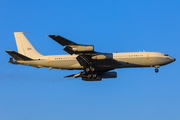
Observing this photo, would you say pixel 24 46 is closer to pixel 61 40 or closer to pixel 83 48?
pixel 61 40

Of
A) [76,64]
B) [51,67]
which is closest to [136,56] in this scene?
[76,64]

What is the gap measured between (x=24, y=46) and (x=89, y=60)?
1427 centimetres

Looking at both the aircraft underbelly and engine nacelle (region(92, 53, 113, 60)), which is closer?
engine nacelle (region(92, 53, 113, 60))

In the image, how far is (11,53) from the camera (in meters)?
49.9

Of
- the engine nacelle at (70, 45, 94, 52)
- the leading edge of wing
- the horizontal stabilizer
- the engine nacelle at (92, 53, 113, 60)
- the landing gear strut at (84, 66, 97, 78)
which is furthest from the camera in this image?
the landing gear strut at (84, 66, 97, 78)

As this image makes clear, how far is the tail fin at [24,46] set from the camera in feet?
181

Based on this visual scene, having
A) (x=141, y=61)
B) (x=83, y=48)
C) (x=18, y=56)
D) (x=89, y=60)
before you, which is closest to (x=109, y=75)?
(x=141, y=61)

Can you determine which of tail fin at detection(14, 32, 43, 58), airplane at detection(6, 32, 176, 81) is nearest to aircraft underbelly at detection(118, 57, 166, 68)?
airplane at detection(6, 32, 176, 81)

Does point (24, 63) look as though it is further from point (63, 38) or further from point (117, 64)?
point (117, 64)

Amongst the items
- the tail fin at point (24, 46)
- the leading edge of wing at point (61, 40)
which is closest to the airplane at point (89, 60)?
the tail fin at point (24, 46)

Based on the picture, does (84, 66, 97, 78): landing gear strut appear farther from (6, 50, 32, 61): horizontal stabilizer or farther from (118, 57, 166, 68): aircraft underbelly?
(6, 50, 32, 61): horizontal stabilizer

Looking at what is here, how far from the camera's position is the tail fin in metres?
55.3

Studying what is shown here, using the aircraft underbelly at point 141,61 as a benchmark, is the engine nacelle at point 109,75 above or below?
below

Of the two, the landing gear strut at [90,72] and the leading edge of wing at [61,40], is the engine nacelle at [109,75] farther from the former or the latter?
the leading edge of wing at [61,40]
